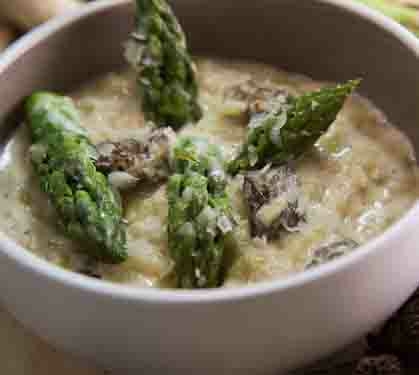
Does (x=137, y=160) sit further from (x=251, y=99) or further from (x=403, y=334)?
(x=403, y=334)

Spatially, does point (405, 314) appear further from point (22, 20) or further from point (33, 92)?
point (22, 20)

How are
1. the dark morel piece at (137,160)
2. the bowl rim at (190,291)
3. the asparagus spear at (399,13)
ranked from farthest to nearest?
1. the asparagus spear at (399,13)
2. the dark morel piece at (137,160)
3. the bowl rim at (190,291)

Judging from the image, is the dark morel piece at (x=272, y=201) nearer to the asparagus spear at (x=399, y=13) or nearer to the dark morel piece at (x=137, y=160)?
the dark morel piece at (x=137, y=160)

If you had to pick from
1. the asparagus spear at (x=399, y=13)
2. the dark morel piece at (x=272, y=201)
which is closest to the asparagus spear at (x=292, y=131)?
the dark morel piece at (x=272, y=201)

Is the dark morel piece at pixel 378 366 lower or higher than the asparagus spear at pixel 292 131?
lower

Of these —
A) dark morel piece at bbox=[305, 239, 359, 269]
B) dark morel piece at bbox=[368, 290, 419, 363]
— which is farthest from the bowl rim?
dark morel piece at bbox=[368, 290, 419, 363]
